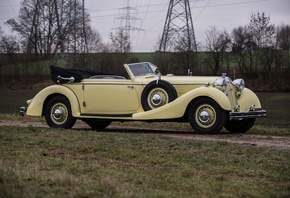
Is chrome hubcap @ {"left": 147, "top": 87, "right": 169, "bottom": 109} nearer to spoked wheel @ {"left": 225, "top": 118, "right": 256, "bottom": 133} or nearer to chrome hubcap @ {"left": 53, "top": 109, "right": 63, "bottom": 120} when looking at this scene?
spoked wheel @ {"left": 225, "top": 118, "right": 256, "bottom": 133}

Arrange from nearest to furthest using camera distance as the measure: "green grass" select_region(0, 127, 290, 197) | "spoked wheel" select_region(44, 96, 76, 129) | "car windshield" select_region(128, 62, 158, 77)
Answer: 1. "green grass" select_region(0, 127, 290, 197)
2. "car windshield" select_region(128, 62, 158, 77)
3. "spoked wheel" select_region(44, 96, 76, 129)

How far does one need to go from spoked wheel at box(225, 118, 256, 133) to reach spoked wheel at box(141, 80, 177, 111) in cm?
174

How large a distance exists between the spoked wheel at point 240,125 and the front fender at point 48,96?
141 inches

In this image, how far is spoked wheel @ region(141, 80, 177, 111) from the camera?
1105cm

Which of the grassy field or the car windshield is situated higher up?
the car windshield

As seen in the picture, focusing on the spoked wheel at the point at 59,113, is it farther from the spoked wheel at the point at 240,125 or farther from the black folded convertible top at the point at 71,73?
the spoked wheel at the point at 240,125

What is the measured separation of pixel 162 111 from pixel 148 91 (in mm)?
593

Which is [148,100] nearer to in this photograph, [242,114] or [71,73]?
[242,114]

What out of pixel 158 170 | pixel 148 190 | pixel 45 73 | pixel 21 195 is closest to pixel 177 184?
pixel 148 190

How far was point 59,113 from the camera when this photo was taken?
12.2m

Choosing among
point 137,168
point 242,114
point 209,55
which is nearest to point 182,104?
point 242,114

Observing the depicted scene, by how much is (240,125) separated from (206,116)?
156 cm

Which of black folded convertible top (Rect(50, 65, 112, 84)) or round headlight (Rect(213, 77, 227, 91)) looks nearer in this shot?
round headlight (Rect(213, 77, 227, 91))

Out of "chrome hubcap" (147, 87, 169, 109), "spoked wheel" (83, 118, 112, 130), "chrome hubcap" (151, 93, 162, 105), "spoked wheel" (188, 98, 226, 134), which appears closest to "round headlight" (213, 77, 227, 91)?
"spoked wheel" (188, 98, 226, 134)
